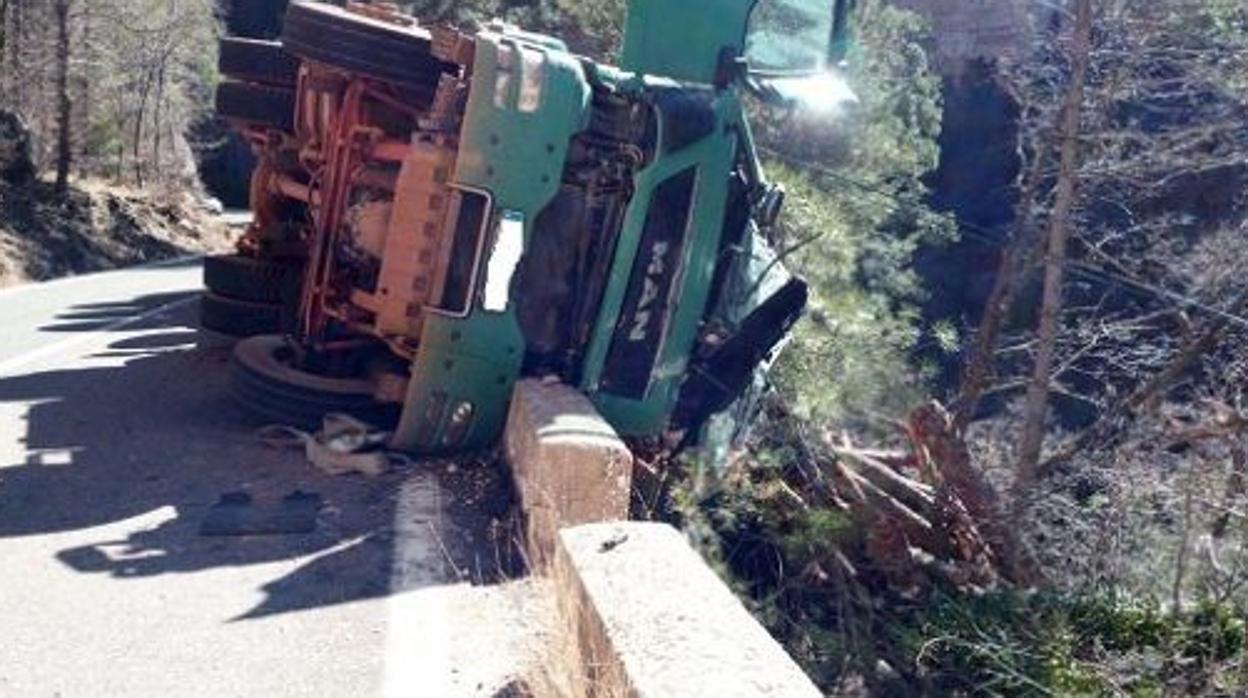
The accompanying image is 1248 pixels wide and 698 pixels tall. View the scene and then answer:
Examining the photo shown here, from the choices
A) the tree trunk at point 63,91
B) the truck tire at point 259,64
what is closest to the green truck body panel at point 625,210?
the truck tire at point 259,64

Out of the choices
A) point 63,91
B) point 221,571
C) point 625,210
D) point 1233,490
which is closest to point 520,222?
point 625,210

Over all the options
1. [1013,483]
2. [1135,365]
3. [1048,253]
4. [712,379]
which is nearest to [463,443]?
[712,379]

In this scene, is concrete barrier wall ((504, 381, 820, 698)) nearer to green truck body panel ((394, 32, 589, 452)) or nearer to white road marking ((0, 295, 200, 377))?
green truck body panel ((394, 32, 589, 452))

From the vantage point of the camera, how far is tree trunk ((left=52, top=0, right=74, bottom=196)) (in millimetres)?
23000

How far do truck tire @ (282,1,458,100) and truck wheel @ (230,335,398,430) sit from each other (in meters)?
1.56

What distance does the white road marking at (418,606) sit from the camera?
3.62 metres

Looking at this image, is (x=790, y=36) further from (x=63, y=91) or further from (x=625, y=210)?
(x=63, y=91)

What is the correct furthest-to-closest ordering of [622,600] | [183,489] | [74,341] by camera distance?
[74,341] → [183,489] → [622,600]

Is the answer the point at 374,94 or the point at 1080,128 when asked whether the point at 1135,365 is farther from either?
the point at 374,94

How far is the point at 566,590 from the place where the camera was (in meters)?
3.61

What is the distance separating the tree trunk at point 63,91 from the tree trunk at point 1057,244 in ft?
61.1

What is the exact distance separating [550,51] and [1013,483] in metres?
6.39

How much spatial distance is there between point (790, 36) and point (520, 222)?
2.55 m

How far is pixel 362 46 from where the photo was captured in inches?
236
